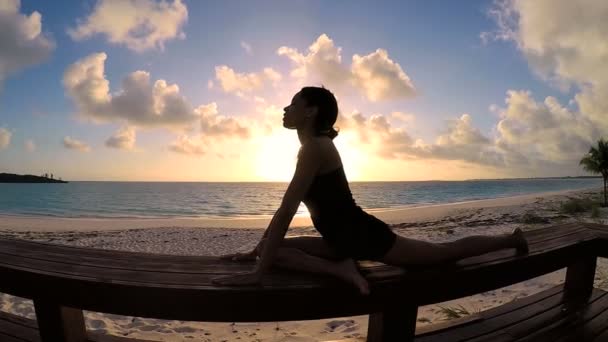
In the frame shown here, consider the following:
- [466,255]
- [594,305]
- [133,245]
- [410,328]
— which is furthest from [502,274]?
[133,245]

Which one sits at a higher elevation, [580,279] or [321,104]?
[321,104]

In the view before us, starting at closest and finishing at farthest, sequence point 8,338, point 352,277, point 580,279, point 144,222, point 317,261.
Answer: point 352,277
point 317,261
point 8,338
point 580,279
point 144,222

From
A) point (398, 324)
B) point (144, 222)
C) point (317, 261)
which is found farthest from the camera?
point (144, 222)

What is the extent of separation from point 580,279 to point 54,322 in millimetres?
4619

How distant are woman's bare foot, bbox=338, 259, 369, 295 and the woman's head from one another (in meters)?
0.82

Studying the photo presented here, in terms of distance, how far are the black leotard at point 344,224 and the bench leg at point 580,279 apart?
2.66 meters

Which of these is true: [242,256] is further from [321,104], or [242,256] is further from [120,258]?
[321,104]

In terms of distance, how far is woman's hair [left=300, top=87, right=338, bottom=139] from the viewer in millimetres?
2203

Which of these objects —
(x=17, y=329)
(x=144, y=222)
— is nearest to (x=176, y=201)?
(x=144, y=222)

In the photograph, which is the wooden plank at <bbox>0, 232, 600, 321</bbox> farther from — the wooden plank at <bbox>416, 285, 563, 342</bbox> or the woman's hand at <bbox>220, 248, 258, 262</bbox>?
the wooden plank at <bbox>416, 285, 563, 342</bbox>

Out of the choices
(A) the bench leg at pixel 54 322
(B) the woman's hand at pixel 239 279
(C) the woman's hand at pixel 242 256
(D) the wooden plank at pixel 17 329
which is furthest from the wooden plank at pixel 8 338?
(B) the woman's hand at pixel 239 279

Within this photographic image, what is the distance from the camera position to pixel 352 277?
1.81 meters

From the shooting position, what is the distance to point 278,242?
198cm

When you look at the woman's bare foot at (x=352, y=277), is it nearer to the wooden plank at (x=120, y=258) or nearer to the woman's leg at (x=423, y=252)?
the woman's leg at (x=423, y=252)
